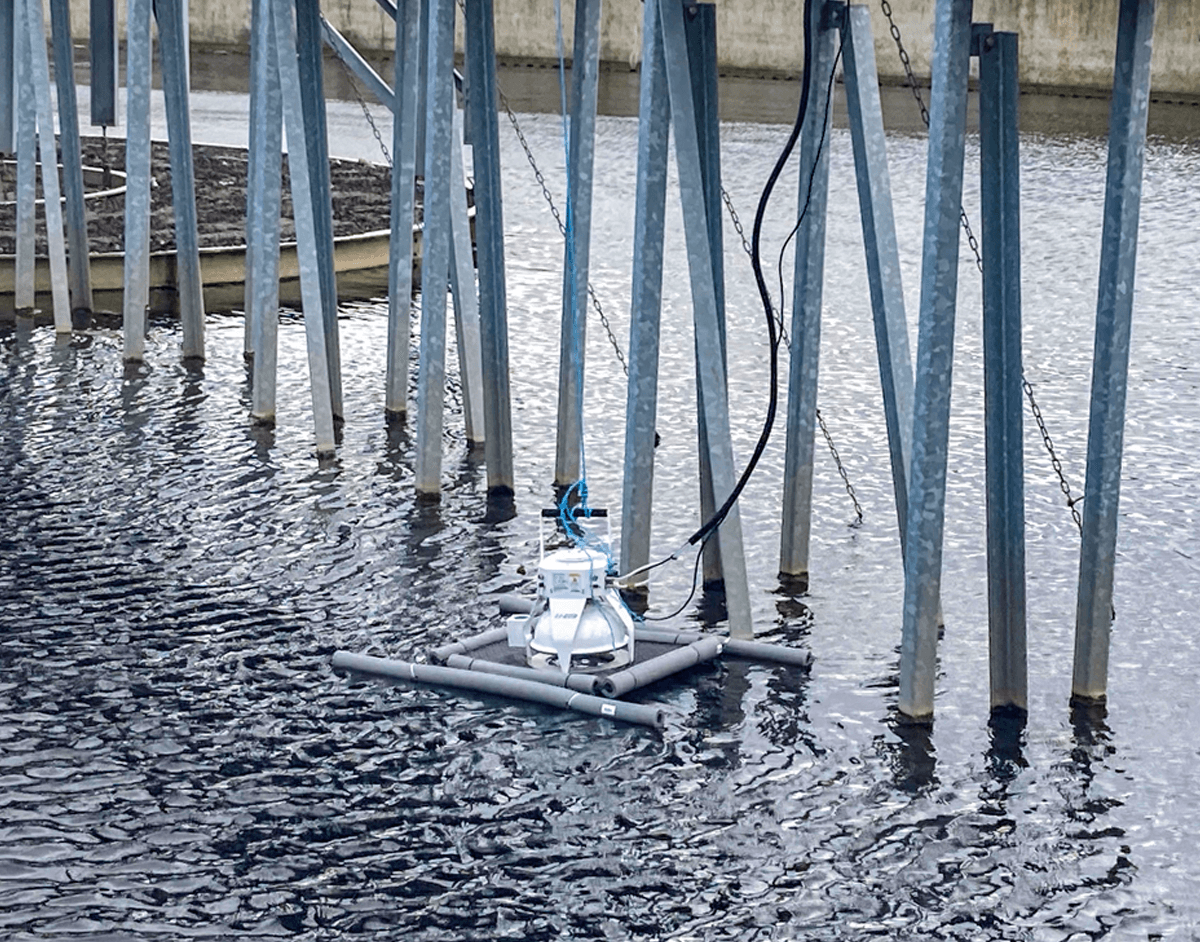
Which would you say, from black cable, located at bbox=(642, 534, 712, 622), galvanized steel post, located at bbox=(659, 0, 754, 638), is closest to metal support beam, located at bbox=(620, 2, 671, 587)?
galvanized steel post, located at bbox=(659, 0, 754, 638)

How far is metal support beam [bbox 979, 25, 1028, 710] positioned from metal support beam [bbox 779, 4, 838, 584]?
1308 millimetres

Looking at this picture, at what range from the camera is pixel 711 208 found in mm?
11633

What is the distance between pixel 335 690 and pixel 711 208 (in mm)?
3687

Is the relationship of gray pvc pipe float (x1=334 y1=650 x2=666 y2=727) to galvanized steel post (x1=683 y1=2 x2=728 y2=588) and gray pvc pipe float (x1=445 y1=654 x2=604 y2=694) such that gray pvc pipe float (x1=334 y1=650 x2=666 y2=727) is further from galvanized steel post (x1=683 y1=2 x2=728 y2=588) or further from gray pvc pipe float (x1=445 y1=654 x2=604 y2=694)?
galvanized steel post (x1=683 y1=2 x2=728 y2=588)

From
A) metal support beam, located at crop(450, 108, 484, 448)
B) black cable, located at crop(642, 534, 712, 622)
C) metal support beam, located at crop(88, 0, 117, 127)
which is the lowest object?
black cable, located at crop(642, 534, 712, 622)

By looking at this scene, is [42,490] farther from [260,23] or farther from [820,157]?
[820,157]

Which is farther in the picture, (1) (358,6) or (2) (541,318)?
(1) (358,6)

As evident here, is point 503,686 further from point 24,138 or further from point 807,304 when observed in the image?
point 24,138

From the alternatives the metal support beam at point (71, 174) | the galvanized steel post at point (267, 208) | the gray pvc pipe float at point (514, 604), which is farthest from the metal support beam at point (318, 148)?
the metal support beam at point (71, 174)

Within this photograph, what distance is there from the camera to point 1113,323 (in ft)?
30.6

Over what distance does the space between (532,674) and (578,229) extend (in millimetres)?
4558

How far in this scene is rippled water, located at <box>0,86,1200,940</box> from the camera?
8008 millimetres

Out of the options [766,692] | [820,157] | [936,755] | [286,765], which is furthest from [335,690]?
[820,157]

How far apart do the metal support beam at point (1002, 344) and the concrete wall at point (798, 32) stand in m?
39.0
